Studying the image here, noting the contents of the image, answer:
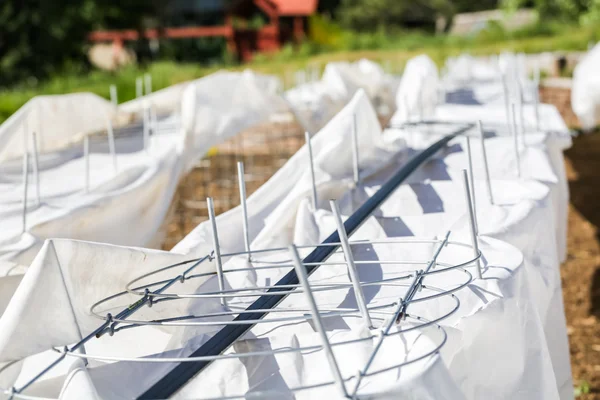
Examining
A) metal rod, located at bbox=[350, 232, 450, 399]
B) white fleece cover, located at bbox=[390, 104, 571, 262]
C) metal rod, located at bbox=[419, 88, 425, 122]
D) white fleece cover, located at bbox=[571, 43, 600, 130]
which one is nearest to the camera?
metal rod, located at bbox=[350, 232, 450, 399]

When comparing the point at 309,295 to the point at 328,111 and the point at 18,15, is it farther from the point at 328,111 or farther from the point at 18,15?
the point at 18,15

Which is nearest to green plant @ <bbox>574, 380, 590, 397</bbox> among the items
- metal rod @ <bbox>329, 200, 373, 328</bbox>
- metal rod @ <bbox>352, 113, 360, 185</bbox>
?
metal rod @ <bbox>352, 113, 360, 185</bbox>

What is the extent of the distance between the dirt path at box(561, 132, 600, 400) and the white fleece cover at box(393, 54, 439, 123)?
5.22ft

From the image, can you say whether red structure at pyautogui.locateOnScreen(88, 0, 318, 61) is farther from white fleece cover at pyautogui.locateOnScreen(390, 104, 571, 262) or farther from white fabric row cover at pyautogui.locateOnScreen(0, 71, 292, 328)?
white fleece cover at pyautogui.locateOnScreen(390, 104, 571, 262)

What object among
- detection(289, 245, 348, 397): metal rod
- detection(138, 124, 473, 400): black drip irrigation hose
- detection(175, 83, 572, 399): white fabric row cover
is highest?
detection(289, 245, 348, 397): metal rod

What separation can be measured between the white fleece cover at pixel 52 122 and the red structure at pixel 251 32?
66.9 feet

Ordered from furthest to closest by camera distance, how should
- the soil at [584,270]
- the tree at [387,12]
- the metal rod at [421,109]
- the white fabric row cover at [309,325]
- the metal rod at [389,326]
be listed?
the tree at [387,12]
the metal rod at [421,109]
the soil at [584,270]
the white fabric row cover at [309,325]
the metal rod at [389,326]

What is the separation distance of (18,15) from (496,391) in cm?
2011

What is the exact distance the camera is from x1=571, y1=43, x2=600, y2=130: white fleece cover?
7121mm

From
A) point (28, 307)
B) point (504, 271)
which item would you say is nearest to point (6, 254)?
point (28, 307)

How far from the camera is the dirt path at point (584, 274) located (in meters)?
4.42

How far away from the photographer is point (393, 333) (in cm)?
164

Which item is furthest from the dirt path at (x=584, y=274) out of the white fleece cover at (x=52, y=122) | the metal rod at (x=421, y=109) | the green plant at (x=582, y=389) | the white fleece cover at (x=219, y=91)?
the white fleece cover at (x=52, y=122)

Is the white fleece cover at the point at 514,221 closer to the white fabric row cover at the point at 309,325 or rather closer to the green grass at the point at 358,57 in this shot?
the white fabric row cover at the point at 309,325
